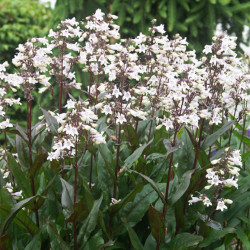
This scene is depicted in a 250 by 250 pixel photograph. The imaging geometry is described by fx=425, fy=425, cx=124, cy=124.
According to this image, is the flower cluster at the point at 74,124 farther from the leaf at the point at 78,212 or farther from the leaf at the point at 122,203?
the leaf at the point at 122,203

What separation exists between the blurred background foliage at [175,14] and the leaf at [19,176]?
3732mm

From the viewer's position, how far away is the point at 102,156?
259 centimetres

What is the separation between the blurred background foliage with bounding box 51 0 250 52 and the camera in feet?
19.6

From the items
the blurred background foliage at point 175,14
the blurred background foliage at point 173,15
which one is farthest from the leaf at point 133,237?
the blurred background foliage at point 175,14

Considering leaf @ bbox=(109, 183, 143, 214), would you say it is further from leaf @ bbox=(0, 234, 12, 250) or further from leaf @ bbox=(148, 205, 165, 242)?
leaf @ bbox=(0, 234, 12, 250)

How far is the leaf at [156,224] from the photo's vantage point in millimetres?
2414

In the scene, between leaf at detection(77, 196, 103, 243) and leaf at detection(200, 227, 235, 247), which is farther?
leaf at detection(200, 227, 235, 247)

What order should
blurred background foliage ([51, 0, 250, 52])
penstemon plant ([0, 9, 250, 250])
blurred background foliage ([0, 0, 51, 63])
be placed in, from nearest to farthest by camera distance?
penstemon plant ([0, 9, 250, 250]), blurred background foliage ([51, 0, 250, 52]), blurred background foliage ([0, 0, 51, 63])

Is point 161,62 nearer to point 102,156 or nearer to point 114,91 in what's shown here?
point 114,91

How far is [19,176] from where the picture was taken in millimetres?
2627

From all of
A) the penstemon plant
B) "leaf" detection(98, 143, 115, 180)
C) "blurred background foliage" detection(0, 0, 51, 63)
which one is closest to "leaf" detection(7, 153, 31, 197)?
the penstemon plant

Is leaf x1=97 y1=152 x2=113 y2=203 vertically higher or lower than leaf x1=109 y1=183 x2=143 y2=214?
higher

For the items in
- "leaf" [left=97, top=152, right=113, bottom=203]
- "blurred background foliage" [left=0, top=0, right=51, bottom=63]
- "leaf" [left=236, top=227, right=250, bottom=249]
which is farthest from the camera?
"blurred background foliage" [left=0, top=0, right=51, bottom=63]

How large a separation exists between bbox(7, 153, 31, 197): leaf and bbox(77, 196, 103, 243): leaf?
17.7 inches
